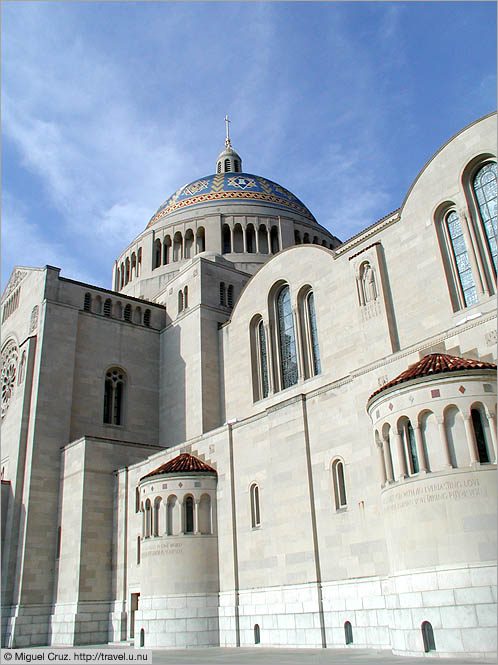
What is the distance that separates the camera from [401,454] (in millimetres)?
16531

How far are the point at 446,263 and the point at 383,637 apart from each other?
12272 millimetres

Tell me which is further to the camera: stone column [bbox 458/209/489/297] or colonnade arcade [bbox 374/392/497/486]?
stone column [bbox 458/209/489/297]

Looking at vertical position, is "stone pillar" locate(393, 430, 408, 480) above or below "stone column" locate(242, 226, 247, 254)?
below

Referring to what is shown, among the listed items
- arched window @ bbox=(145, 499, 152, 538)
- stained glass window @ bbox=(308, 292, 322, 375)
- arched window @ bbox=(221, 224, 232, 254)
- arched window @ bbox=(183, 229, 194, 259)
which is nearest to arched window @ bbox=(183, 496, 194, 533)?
arched window @ bbox=(145, 499, 152, 538)

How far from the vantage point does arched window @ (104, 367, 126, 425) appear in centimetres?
3488

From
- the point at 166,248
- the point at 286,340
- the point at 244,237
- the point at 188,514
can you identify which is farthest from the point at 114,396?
the point at 244,237

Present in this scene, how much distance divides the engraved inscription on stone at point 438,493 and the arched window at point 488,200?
887 cm

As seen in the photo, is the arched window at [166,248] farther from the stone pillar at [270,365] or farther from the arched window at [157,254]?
the stone pillar at [270,365]

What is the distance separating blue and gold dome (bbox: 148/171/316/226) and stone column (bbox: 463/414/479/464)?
33884 mm

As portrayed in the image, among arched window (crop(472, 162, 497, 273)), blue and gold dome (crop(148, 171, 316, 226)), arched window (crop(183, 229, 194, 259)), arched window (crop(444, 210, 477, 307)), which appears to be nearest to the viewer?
arched window (crop(472, 162, 497, 273))

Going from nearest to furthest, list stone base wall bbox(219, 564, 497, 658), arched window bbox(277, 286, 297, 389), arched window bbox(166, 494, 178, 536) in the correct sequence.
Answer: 1. stone base wall bbox(219, 564, 497, 658)
2. arched window bbox(166, 494, 178, 536)
3. arched window bbox(277, 286, 297, 389)

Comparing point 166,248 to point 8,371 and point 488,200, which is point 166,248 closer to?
point 8,371

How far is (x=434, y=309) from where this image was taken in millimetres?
22000

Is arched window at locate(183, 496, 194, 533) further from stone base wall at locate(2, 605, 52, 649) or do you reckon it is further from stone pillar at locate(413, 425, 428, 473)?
stone pillar at locate(413, 425, 428, 473)
